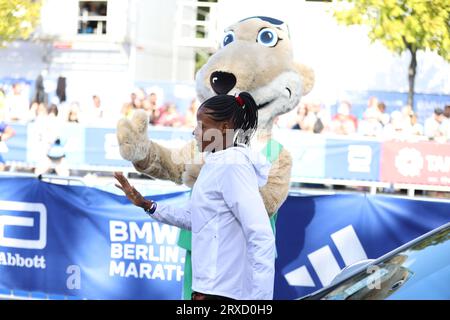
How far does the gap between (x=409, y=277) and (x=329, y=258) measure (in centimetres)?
361

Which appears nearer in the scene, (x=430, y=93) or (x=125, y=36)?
(x=430, y=93)

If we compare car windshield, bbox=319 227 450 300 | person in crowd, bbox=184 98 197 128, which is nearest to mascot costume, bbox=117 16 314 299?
car windshield, bbox=319 227 450 300

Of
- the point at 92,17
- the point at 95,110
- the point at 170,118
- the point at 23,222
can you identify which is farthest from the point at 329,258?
the point at 92,17

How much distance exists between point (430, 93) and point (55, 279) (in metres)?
11.1

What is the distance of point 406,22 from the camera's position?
17.3 m

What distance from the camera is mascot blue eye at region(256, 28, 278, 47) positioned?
6.06 metres

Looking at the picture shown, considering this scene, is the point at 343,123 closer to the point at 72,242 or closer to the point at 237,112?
the point at 72,242

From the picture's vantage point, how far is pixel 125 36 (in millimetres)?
23562

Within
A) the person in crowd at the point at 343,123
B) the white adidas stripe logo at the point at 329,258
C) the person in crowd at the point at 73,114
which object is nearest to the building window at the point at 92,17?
the person in crowd at the point at 73,114

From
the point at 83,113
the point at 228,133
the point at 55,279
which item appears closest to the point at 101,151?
the point at 83,113

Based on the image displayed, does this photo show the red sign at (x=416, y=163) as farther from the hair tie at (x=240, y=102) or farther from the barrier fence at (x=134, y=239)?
the hair tie at (x=240, y=102)

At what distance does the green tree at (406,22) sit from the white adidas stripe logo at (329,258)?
9.81 meters
